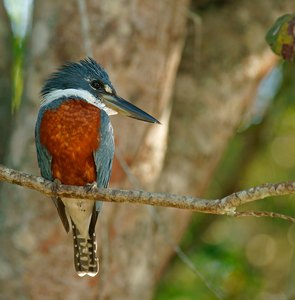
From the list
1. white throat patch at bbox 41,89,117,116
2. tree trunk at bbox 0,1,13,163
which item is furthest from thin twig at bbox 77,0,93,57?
tree trunk at bbox 0,1,13,163

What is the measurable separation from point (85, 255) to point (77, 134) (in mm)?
846

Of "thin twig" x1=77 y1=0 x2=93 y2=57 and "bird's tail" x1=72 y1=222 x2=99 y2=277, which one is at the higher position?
"thin twig" x1=77 y1=0 x2=93 y2=57

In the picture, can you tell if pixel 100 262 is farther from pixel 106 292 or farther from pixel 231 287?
pixel 231 287

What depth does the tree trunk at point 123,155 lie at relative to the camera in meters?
5.52

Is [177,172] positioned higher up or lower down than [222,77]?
lower down

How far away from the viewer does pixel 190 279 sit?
7.77 meters

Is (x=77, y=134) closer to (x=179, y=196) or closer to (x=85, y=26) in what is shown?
(x=85, y=26)

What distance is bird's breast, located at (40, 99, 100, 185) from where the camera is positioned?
14.7 feet

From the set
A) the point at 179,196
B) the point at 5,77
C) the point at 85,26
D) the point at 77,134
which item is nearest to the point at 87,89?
the point at 77,134

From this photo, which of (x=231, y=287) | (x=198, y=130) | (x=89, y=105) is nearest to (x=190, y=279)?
(x=231, y=287)

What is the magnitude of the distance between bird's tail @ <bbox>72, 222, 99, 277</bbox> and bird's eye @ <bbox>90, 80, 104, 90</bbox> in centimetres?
85

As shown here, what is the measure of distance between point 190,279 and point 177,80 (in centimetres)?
221

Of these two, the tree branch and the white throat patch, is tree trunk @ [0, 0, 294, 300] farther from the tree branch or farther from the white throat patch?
the tree branch

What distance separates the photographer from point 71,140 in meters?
4.48
